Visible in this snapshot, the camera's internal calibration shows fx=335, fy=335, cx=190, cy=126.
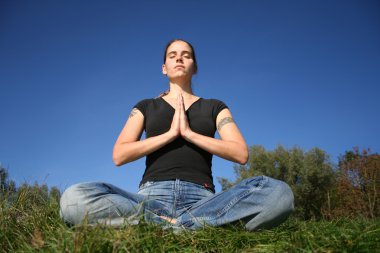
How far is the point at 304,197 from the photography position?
100ft

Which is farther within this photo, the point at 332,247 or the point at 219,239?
the point at 219,239

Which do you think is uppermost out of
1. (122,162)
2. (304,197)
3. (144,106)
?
(144,106)

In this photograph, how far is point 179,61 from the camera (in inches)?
198

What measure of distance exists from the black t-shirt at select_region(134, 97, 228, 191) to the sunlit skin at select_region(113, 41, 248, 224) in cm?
10

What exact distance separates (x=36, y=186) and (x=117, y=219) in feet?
7.85

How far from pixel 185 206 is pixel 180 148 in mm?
797

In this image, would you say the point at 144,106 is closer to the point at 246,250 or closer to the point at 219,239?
the point at 219,239

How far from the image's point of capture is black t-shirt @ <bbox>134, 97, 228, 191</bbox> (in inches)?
160

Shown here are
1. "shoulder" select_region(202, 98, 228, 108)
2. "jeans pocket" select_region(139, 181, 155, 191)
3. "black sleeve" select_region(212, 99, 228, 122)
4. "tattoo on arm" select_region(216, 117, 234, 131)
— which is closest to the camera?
"jeans pocket" select_region(139, 181, 155, 191)

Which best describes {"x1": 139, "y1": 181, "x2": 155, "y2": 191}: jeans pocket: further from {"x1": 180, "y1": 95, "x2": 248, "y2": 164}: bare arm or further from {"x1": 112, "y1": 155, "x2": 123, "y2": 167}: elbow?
{"x1": 180, "y1": 95, "x2": 248, "y2": 164}: bare arm

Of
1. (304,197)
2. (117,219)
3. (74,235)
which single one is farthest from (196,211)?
(304,197)

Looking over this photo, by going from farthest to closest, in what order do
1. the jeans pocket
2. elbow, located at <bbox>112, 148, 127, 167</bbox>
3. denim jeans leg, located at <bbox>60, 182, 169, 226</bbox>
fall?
elbow, located at <bbox>112, 148, 127, 167</bbox>, the jeans pocket, denim jeans leg, located at <bbox>60, 182, 169, 226</bbox>

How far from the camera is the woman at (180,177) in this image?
322 centimetres

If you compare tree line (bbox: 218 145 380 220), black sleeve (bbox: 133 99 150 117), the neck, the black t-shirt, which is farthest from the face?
tree line (bbox: 218 145 380 220)
